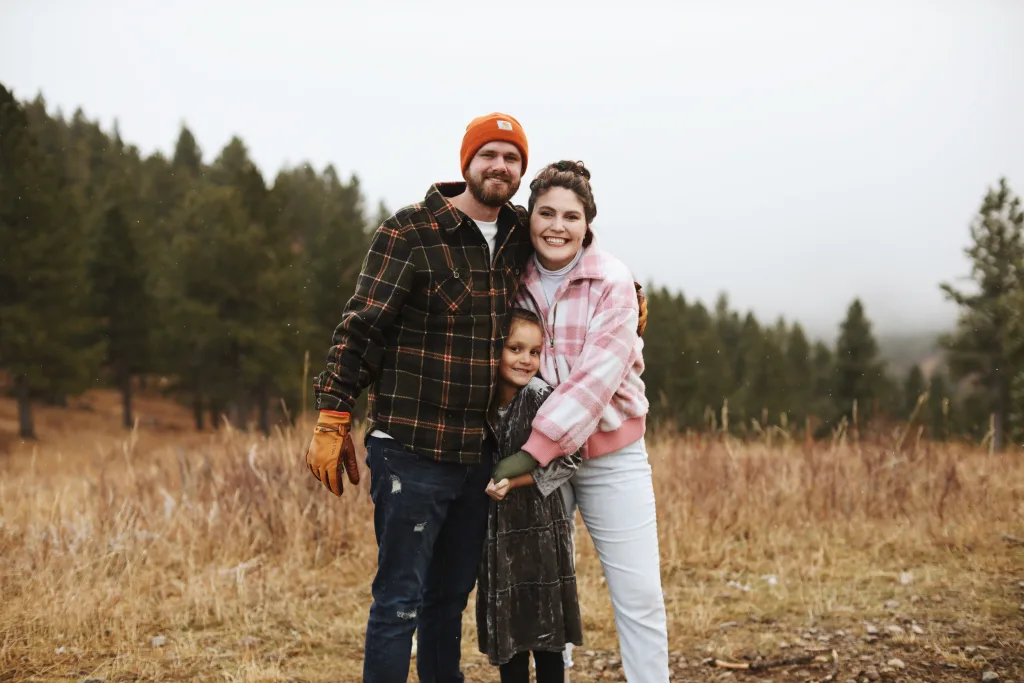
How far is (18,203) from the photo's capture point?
→ 81.3 feet

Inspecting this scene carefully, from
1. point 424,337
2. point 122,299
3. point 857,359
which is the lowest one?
point 424,337

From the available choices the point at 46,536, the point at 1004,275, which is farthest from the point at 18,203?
the point at 1004,275

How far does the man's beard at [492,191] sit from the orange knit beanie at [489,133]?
12cm

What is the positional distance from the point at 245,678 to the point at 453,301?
2.16m

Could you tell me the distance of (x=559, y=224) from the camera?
284cm

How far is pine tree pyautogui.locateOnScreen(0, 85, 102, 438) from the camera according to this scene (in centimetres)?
2466

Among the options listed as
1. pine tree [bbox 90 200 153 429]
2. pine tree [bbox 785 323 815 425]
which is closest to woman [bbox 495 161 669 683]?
pine tree [bbox 90 200 153 429]

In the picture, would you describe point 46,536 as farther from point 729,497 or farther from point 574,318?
point 729,497

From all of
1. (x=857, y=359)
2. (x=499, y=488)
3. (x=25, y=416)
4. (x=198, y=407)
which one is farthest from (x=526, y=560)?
(x=857, y=359)

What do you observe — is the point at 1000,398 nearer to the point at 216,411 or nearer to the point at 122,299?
the point at 216,411

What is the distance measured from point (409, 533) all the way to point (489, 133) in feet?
5.11

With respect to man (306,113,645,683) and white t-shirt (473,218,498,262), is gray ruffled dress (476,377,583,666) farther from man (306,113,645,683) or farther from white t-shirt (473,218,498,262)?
white t-shirt (473,218,498,262)

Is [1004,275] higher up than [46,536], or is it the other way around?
[1004,275]

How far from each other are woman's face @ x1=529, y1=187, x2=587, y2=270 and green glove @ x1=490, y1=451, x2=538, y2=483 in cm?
77
